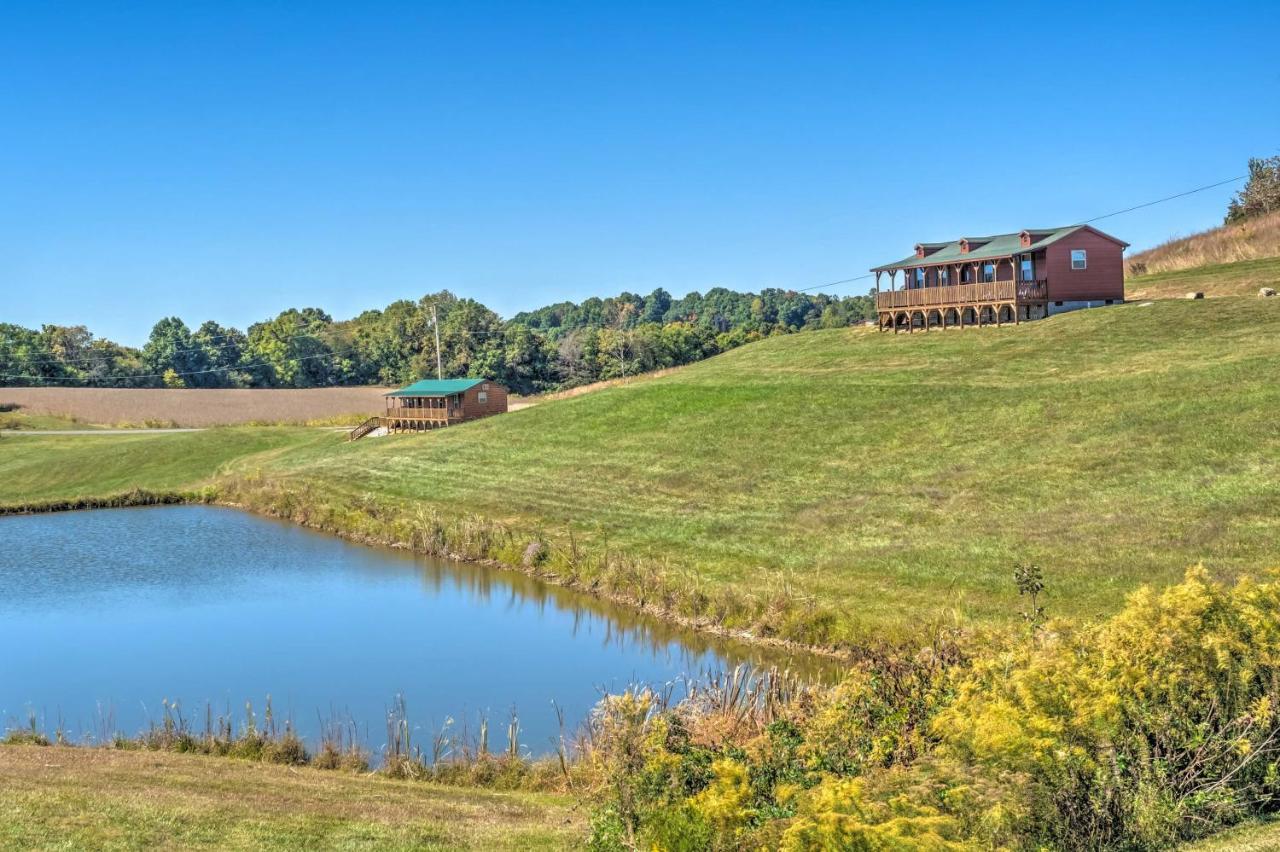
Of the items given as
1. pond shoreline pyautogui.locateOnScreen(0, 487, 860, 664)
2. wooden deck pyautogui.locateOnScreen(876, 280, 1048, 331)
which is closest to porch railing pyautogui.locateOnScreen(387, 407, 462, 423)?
pond shoreline pyautogui.locateOnScreen(0, 487, 860, 664)

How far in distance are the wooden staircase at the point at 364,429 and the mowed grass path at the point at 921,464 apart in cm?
831

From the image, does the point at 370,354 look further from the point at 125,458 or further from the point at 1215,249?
the point at 1215,249

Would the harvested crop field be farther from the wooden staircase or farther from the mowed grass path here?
the mowed grass path

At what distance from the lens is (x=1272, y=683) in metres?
11.9

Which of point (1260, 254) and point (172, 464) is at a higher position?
point (1260, 254)

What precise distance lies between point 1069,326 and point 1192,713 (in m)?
44.4

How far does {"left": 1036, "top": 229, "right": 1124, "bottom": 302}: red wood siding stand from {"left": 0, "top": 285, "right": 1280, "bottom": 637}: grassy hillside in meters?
3.03

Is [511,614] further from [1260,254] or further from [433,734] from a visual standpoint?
[1260,254]

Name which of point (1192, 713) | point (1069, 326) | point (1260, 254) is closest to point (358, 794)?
point (1192, 713)

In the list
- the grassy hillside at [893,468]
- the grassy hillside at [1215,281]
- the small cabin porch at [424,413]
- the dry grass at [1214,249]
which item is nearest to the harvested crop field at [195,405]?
the small cabin porch at [424,413]

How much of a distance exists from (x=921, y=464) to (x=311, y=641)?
786 inches

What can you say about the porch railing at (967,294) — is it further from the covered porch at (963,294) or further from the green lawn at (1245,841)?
the green lawn at (1245,841)

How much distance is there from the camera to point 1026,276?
58.8 meters

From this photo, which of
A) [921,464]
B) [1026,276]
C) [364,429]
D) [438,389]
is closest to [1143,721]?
[921,464]
